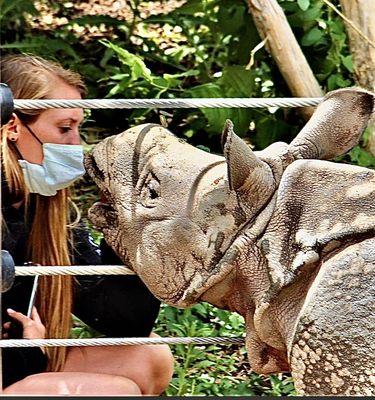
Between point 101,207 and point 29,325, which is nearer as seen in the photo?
point 101,207

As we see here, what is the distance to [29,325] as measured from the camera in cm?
291

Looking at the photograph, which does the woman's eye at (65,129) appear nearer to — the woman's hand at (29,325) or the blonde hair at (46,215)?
the blonde hair at (46,215)

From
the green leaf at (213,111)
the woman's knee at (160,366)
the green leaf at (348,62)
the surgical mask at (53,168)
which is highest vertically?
the surgical mask at (53,168)

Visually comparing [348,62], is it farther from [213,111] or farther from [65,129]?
[65,129]

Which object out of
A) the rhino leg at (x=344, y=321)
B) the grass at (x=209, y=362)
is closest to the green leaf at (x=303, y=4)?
the grass at (x=209, y=362)

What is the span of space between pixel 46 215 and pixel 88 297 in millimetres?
273

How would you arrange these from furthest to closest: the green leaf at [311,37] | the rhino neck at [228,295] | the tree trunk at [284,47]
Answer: the green leaf at [311,37]
the tree trunk at [284,47]
the rhino neck at [228,295]

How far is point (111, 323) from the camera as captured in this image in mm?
3021

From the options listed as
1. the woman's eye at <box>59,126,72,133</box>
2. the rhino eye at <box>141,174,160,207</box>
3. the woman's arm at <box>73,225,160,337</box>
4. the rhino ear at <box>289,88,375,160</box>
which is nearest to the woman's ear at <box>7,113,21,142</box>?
the woman's eye at <box>59,126,72,133</box>

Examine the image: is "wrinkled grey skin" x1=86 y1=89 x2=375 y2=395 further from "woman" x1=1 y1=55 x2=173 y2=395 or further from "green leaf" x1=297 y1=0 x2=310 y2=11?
"green leaf" x1=297 y1=0 x2=310 y2=11

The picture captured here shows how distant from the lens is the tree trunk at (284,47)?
13.6 feet

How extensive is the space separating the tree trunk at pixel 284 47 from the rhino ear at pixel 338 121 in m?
1.63

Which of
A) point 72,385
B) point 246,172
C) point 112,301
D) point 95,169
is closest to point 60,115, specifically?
point 95,169

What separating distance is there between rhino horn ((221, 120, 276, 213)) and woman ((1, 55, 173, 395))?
1.78 ft
